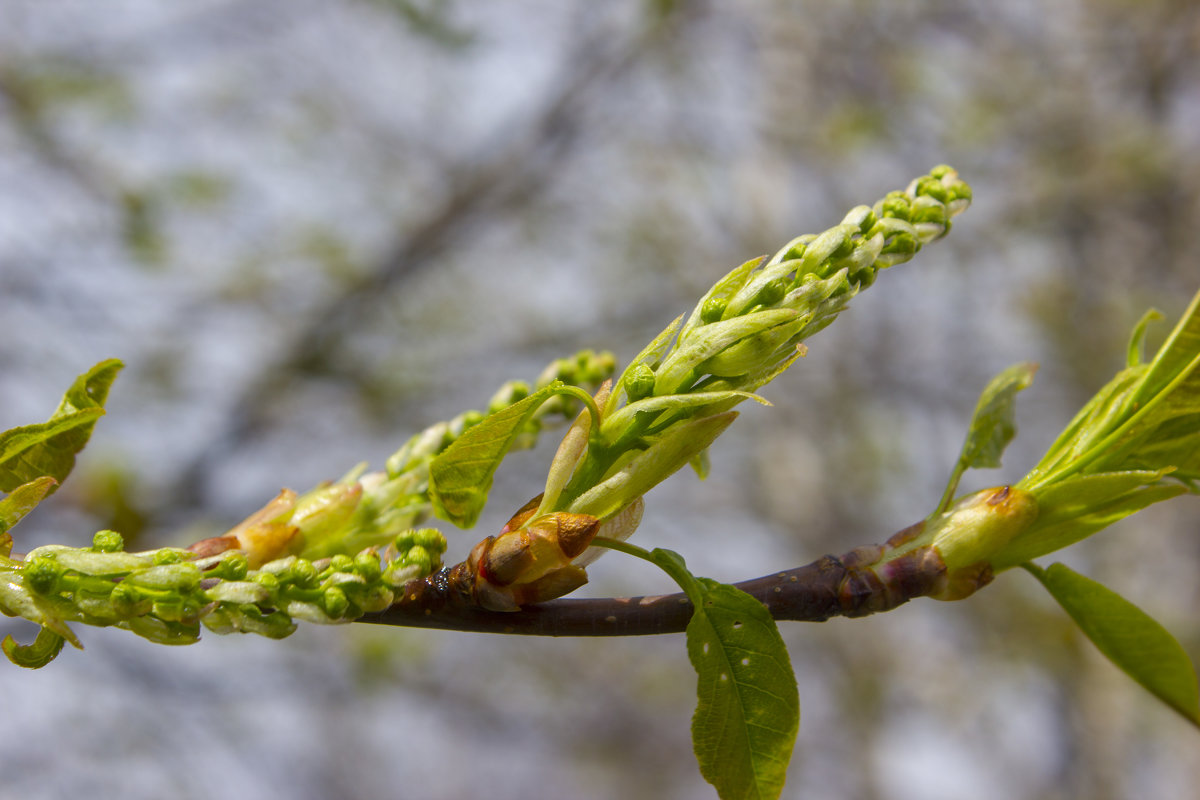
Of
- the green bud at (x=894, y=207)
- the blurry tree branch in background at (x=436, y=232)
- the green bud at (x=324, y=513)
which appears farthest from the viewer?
the blurry tree branch in background at (x=436, y=232)

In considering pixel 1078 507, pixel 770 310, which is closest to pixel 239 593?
pixel 770 310

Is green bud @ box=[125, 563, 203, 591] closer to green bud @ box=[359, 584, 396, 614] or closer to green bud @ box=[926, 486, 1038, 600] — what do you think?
green bud @ box=[359, 584, 396, 614]

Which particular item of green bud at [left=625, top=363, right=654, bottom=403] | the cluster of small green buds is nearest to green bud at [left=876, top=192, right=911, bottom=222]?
the cluster of small green buds

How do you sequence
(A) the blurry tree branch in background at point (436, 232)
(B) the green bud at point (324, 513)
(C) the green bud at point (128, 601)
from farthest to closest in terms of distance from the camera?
(A) the blurry tree branch in background at point (436, 232) < (B) the green bud at point (324, 513) < (C) the green bud at point (128, 601)

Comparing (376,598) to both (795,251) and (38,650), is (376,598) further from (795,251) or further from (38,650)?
(795,251)

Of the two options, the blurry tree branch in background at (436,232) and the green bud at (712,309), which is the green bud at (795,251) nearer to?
the green bud at (712,309)

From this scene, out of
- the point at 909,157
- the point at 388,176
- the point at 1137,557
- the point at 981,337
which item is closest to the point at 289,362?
the point at 388,176

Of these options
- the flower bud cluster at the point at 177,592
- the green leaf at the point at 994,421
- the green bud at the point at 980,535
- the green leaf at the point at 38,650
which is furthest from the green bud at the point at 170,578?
the green leaf at the point at 994,421
